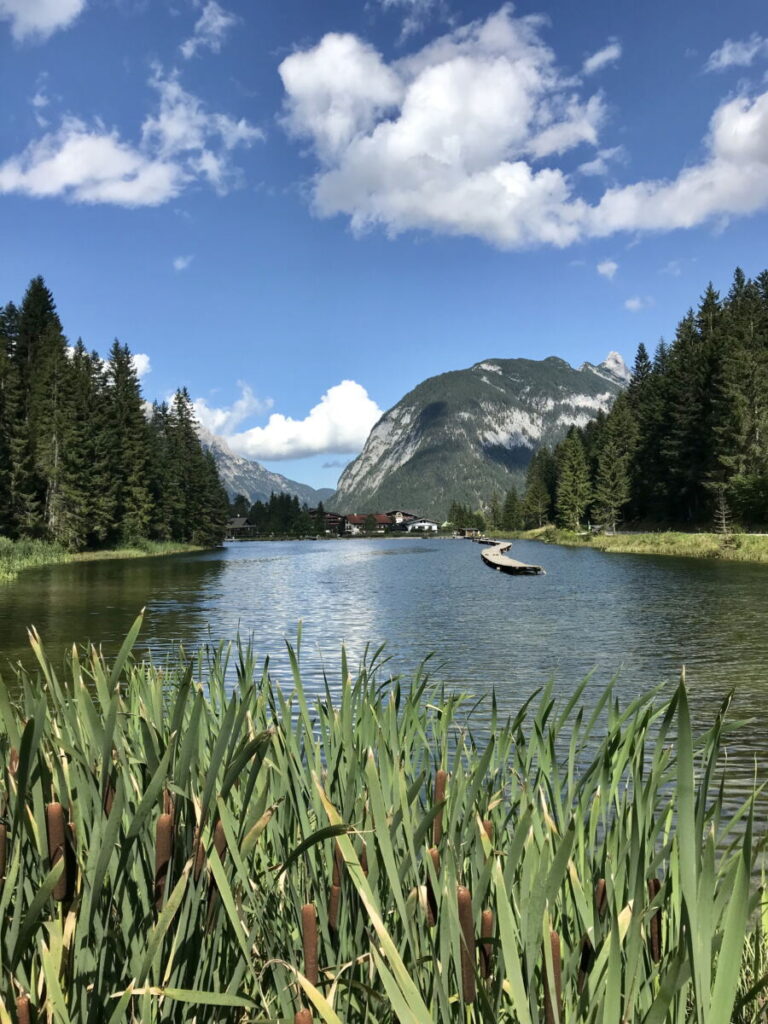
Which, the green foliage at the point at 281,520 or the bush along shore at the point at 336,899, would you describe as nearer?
the bush along shore at the point at 336,899

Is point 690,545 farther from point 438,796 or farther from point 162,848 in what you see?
point 162,848

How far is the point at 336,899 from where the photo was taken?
2057mm

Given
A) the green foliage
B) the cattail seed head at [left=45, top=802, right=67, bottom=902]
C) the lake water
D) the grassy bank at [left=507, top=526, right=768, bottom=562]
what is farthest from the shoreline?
the green foliage

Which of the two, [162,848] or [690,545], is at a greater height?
[162,848]

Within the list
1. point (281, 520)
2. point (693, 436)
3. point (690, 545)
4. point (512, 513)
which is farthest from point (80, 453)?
point (281, 520)

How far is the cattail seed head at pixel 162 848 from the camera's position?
1.63 metres

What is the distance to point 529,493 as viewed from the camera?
13762 cm

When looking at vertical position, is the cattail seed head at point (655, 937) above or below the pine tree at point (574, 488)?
below

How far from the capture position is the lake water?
13578mm

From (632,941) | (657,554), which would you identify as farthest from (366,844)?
(657,554)

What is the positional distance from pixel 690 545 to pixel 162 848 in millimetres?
56098

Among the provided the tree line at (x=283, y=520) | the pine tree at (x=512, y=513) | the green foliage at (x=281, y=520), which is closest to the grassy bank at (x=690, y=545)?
the pine tree at (x=512, y=513)

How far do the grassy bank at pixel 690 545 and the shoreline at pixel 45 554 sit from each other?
131 ft

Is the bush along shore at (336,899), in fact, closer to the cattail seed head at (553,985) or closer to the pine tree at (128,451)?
the cattail seed head at (553,985)
